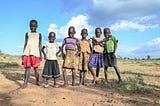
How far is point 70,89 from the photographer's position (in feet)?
27.6

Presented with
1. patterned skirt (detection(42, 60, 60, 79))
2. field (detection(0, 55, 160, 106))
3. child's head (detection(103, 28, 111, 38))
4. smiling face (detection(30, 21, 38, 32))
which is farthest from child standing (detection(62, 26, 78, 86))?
child's head (detection(103, 28, 111, 38))

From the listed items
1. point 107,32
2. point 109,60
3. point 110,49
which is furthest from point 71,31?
point 109,60

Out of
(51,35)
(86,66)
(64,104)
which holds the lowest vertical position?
(64,104)

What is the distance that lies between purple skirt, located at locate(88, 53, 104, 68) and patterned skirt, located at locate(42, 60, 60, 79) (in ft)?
3.69

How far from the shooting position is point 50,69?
905cm

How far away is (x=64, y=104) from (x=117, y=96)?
143 centimetres

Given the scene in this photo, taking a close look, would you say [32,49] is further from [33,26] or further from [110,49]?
[110,49]

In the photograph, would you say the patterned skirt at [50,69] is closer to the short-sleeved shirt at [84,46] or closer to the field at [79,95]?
the field at [79,95]

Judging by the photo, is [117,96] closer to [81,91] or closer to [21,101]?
[81,91]

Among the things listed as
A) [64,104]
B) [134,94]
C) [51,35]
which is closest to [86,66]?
[51,35]

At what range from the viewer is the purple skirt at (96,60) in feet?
32.1

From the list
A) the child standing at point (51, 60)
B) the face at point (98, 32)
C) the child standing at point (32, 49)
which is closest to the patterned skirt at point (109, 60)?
the face at point (98, 32)

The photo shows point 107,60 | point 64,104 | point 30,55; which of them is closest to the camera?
point 64,104

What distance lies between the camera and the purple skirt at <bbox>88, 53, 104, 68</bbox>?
9773 millimetres
